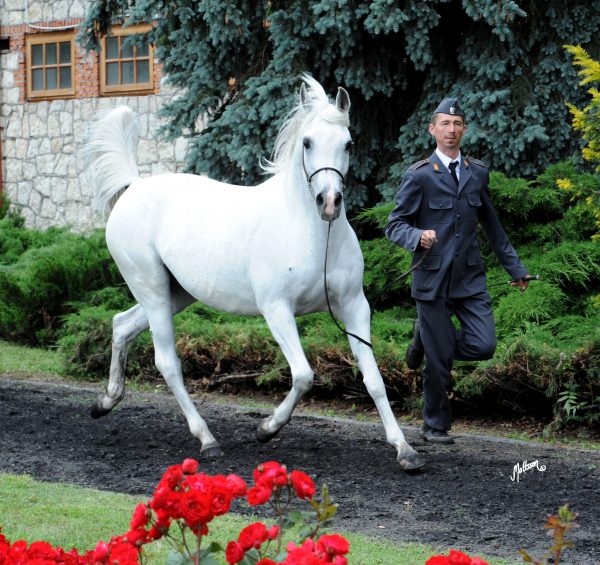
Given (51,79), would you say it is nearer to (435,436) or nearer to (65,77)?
(65,77)

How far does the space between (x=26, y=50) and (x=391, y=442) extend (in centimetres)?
1600

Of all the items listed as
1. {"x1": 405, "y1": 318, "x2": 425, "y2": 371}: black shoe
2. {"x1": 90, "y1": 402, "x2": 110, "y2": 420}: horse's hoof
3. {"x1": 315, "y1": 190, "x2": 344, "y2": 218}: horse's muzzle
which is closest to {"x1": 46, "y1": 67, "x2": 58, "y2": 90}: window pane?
{"x1": 90, "y1": 402, "x2": 110, "y2": 420}: horse's hoof

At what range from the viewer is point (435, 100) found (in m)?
10.4

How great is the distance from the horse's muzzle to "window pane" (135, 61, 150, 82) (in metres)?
13.5

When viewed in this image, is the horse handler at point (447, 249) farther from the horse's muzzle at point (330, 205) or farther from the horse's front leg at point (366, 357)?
the horse's muzzle at point (330, 205)

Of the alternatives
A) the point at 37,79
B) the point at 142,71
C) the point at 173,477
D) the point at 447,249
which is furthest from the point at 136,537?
the point at 37,79

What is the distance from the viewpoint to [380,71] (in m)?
10.5

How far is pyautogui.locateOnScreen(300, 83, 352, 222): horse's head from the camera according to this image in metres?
5.69

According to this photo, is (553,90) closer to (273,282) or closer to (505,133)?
(505,133)

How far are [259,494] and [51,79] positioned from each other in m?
18.1

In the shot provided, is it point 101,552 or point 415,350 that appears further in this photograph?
point 415,350

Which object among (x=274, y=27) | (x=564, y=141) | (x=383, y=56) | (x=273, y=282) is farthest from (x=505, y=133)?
(x=273, y=282)

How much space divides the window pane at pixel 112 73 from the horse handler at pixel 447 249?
524 inches

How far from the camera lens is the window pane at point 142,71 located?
18516mm
